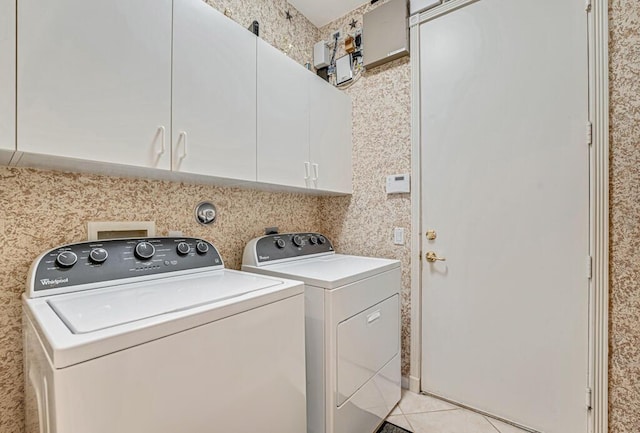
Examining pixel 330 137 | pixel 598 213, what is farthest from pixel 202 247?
pixel 598 213

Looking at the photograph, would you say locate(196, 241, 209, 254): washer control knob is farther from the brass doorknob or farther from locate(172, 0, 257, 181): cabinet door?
the brass doorknob

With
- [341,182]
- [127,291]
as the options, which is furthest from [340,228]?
[127,291]

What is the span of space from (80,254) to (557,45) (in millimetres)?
2427

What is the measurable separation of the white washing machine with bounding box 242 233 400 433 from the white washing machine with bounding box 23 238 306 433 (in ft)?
0.61

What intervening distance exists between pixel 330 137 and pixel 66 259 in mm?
1600

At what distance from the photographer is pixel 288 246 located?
75.5 inches

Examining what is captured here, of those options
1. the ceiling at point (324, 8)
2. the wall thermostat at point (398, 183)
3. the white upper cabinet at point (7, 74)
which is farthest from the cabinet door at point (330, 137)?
the white upper cabinet at point (7, 74)

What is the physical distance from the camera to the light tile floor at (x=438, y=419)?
1674 millimetres

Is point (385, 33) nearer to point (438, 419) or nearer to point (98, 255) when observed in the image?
point (98, 255)

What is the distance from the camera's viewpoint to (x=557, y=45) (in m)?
1.55

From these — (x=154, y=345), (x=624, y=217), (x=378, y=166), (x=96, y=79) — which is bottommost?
(x=154, y=345)

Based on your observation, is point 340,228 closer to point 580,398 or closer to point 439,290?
point 439,290

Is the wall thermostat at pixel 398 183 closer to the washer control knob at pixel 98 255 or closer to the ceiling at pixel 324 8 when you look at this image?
the ceiling at pixel 324 8

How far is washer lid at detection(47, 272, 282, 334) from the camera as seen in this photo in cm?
77
